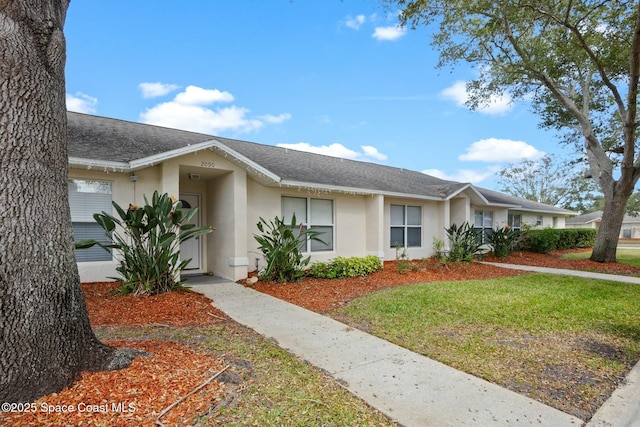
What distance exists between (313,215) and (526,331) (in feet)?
22.8

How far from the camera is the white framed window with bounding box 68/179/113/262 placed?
7.29 m

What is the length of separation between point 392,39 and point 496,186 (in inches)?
1776

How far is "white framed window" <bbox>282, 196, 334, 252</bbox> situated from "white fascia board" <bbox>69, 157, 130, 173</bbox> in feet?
14.8

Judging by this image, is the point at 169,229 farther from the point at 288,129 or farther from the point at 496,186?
the point at 496,186

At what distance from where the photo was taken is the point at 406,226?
530 inches

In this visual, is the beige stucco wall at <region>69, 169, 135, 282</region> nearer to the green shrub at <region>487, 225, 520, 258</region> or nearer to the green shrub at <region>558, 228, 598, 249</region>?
the green shrub at <region>487, 225, 520, 258</region>

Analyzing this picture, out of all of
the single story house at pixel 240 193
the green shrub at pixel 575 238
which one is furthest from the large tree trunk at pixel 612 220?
the green shrub at pixel 575 238

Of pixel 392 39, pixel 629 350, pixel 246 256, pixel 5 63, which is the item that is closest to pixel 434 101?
pixel 392 39

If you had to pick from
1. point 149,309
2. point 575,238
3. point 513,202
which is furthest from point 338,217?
point 575,238

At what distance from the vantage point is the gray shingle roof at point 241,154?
25.3 feet

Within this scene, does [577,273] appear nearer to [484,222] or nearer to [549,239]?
[484,222]

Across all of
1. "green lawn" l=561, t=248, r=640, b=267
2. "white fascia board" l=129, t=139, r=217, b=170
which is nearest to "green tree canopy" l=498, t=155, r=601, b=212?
"green lawn" l=561, t=248, r=640, b=267

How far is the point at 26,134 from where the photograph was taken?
2.70 meters

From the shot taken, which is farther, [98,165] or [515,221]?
[515,221]
